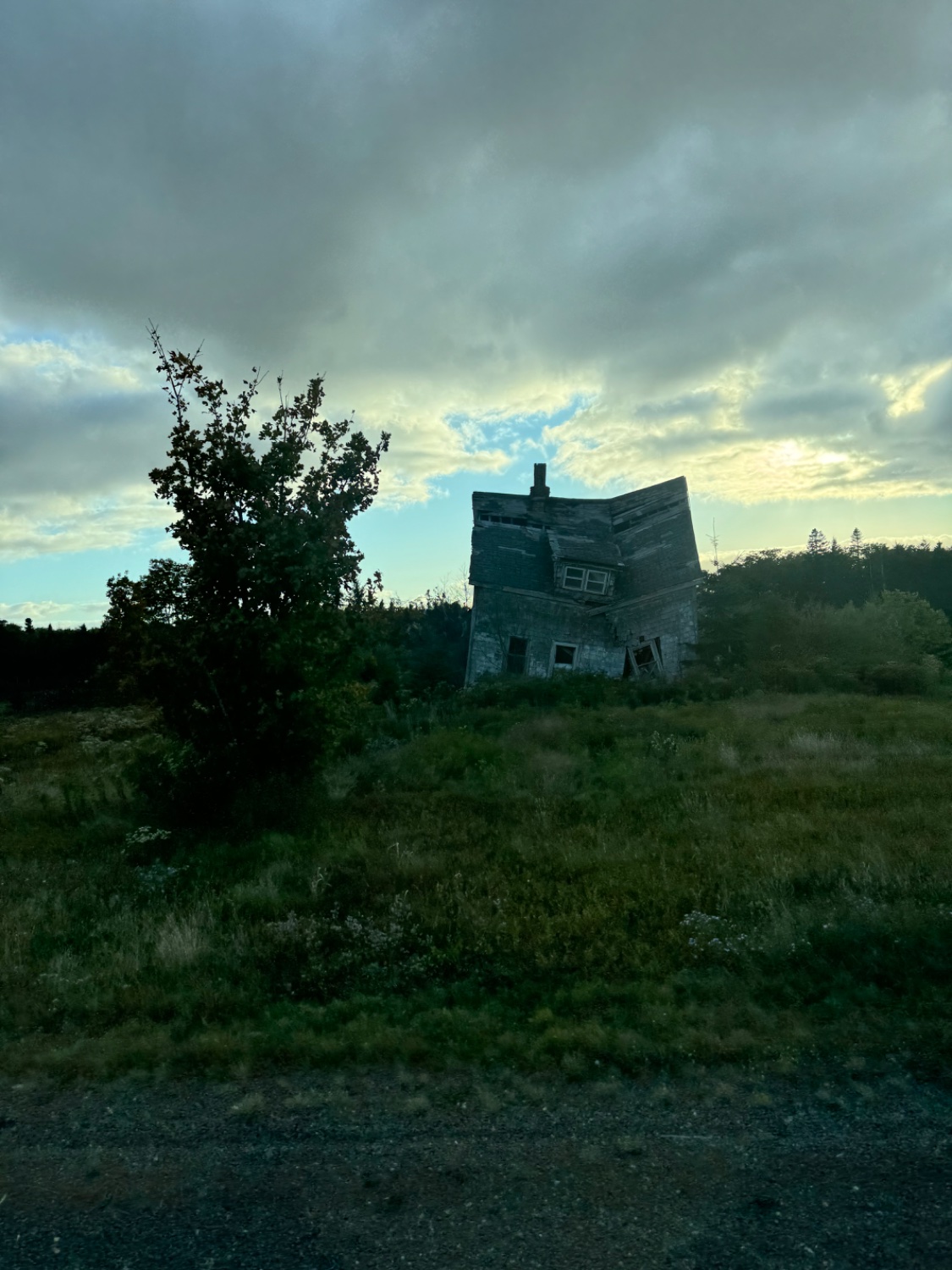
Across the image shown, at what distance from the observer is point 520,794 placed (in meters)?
13.9

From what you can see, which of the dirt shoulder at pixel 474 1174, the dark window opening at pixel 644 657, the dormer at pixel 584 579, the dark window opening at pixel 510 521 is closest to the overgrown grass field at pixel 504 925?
the dirt shoulder at pixel 474 1174

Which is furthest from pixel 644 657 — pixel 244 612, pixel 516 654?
pixel 244 612

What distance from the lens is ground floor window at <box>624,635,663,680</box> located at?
107ft

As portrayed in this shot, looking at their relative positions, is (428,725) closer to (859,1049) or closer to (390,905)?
(390,905)

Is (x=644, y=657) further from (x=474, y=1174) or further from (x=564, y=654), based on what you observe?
(x=474, y=1174)

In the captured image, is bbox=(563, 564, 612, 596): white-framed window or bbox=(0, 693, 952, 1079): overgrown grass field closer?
bbox=(0, 693, 952, 1079): overgrown grass field

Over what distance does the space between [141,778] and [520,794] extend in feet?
20.8

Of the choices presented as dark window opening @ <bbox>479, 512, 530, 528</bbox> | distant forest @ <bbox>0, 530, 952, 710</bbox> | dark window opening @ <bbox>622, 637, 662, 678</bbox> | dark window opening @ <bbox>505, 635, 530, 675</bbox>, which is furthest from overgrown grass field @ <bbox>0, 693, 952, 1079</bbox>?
dark window opening @ <bbox>479, 512, 530, 528</bbox>

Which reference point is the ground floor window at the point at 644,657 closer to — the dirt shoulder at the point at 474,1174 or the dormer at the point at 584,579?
the dormer at the point at 584,579

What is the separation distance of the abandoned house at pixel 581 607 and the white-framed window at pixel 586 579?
0.11 ft

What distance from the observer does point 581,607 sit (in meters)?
32.8

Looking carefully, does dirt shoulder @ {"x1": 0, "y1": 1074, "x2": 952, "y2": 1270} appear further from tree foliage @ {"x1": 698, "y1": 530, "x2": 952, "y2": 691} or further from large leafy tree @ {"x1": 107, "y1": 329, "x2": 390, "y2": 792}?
tree foliage @ {"x1": 698, "y1": 530, "x2": 952, "y2": 691}

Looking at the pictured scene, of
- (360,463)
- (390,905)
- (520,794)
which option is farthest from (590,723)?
(390,905)

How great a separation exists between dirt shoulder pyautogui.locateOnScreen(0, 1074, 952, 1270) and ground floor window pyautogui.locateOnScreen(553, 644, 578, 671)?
27393 mm
